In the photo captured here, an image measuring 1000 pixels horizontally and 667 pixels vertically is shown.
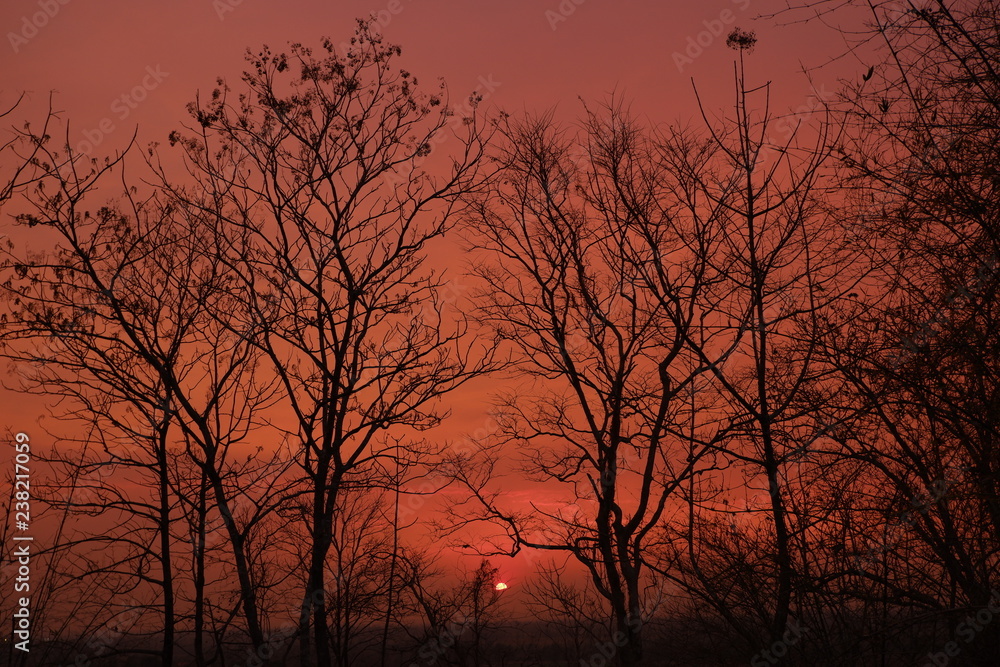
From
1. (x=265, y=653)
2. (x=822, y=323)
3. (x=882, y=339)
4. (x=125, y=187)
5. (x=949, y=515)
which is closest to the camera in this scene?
(x=882, y=339)

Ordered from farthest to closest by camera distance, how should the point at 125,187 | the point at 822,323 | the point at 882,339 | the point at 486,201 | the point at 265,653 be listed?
the point at 486,201 < the point at 125,187 < the point at 265,653 < the point at 822,323 < the point at 882,339

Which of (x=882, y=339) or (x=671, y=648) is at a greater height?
(x=882, y=339)

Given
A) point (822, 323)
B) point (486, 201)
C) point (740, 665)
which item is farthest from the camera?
point (486, 201)

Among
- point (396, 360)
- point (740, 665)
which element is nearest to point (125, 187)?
point (396, 360)

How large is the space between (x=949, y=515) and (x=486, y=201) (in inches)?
417

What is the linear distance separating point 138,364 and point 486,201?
7.46 m

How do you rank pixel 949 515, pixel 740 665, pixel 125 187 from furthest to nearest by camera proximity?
1. pixel 740 665
2. pixel 125 187
3. pixel 949 515

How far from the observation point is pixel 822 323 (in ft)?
29.9

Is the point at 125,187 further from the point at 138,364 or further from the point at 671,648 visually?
the point at 671,648

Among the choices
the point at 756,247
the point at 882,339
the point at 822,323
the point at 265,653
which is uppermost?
the point at 756,247

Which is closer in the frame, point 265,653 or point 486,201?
point 265,653

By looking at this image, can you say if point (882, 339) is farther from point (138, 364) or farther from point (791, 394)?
point (138, 364)

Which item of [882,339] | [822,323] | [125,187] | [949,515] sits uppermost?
[125,187]

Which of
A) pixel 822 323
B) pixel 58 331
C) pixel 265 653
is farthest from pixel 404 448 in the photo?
pixel 822 323
